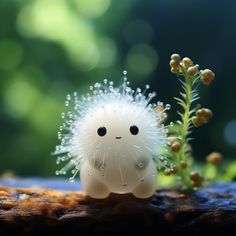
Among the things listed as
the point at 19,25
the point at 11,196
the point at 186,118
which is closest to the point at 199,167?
the point at 186,118

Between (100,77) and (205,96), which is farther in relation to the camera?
(100,77)

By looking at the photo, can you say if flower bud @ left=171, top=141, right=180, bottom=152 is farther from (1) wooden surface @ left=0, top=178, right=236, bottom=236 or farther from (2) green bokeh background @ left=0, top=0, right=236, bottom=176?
(2) green bokeh background @ left=0, top=0, right=236, bottom=176

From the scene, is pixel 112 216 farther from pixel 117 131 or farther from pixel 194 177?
pixel 194 177

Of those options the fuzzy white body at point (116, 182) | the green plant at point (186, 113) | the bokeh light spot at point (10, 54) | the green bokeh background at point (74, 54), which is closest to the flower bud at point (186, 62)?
the green plant at point (186, 113)

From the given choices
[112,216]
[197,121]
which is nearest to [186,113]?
[197,121]

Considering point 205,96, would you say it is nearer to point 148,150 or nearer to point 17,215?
point 148,150
